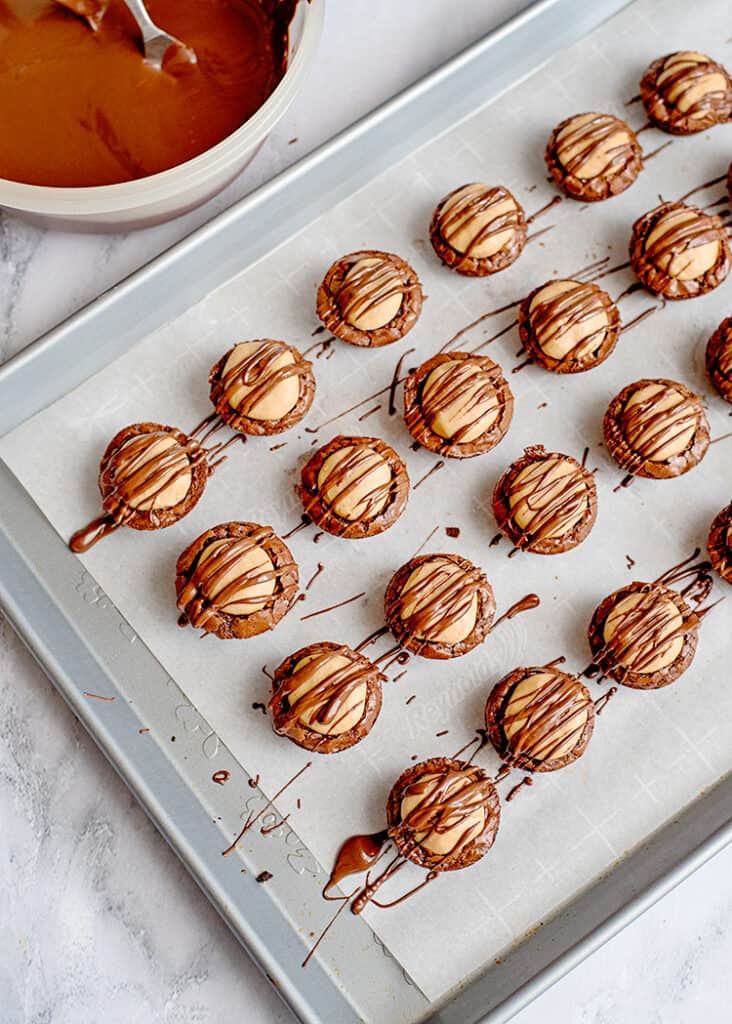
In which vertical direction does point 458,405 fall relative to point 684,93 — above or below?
below

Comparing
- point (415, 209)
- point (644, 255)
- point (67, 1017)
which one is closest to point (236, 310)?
point (415, 209)

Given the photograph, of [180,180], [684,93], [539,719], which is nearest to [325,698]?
[539,719]

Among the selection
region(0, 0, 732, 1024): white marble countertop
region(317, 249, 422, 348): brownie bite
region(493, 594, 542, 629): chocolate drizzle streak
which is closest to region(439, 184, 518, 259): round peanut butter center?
region(317, 249, 422, 348): brownie bite

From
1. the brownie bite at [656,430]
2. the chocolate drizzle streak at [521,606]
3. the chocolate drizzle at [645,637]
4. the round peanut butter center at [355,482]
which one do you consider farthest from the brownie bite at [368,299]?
the chocolate drizzle at [645,637]

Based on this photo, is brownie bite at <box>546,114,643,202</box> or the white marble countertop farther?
brownie bite at <box>546,114,643,202</box>

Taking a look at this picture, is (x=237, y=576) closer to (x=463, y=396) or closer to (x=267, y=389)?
(x=267, y=389)

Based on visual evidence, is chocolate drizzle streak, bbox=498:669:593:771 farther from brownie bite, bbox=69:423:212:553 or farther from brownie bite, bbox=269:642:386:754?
brownie bite, bbox=69:423:212:553

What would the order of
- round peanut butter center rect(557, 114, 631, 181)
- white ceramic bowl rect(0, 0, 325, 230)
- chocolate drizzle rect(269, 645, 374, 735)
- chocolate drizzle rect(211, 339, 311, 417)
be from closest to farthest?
white ceramic bowl rect(0, 0, 325, 230) < chocolate drizzle rect(269, 645, 374, 735) < chocolate drizzle rect(211, 339, 311, 417) < round peanut butter center rect(557, 114, 631, 181)

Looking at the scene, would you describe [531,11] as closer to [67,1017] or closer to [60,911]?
[60,911]
